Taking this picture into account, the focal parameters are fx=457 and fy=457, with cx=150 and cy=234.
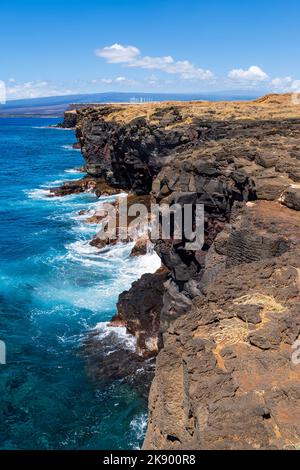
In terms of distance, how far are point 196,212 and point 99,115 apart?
75429 mm

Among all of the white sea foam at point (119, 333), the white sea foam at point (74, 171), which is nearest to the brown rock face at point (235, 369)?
the white sea foam at point (119, 333)

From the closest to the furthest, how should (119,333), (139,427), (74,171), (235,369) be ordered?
1. (235,369)
2. (139,427)
3. (119,333)
4. (74,171)

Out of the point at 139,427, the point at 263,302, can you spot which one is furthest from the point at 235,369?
the point at 139,427

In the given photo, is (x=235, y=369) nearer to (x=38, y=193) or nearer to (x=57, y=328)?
(x=57, y=328)

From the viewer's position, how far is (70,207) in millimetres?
71062

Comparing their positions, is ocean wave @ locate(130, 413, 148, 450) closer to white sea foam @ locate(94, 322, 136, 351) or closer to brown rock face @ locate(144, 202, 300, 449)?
white sea foam @ locate(94, 322, 136, 351)

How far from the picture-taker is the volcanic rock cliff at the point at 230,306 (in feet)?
32.9

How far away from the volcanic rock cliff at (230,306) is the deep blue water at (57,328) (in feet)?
15.1

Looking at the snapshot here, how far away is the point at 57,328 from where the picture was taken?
113 feet

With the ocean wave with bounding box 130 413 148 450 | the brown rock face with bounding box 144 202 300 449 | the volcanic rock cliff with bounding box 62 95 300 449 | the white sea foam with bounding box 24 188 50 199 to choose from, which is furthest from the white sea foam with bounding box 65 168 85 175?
the brown rock face with bounding box 144 202 300 449

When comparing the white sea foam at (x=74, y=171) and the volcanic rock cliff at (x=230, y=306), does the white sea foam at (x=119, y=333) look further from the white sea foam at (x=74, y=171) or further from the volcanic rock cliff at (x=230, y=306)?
the white sea foam at (x=74, y=171)

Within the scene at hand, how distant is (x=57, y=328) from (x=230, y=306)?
23348mm
